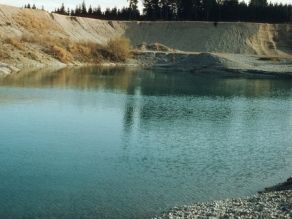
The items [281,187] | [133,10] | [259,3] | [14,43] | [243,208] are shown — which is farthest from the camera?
[133,10]

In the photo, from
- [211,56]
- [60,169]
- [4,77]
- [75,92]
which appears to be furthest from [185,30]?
[60,169]

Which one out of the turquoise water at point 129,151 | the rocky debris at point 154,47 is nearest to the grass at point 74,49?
A: the rocky debris at point 154,47

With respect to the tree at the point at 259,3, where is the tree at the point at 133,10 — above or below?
below

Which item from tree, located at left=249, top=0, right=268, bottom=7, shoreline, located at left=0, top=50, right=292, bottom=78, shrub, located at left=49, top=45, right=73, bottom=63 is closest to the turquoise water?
shoreline, located at left=0, top=50, right=292, bottom=78

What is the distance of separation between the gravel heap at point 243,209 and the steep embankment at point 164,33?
247 ft

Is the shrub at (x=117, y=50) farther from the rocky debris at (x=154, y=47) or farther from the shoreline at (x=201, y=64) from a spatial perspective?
the rocky debris at (x=154, y=47)

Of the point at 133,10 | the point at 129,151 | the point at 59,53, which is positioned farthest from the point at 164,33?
→ the point at 129,151

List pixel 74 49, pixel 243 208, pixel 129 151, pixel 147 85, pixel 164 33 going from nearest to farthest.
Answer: pixel 243 208
pixel 129 151
pixel 147 85
pixel 74 49
pixel 164 33

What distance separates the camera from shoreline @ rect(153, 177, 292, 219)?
13.9m

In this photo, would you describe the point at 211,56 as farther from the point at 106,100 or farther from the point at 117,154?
the point at 117,154

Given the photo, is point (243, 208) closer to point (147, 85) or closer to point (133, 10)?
point (147, 85)

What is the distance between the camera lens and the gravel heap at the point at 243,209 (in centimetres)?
1391

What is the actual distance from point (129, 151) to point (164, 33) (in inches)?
3643

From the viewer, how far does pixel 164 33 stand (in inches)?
4486
